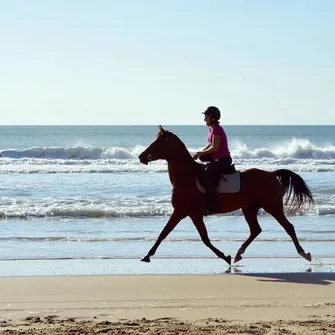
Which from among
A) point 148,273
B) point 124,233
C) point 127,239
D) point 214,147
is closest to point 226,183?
point 214,147

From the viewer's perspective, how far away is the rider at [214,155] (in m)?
9.82

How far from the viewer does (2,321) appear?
658 cm

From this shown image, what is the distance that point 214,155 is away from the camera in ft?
32.8

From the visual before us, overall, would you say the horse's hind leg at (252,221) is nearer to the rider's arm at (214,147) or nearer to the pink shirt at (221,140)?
the pink shirt at (221,140)

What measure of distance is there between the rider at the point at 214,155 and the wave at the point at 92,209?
628 cm

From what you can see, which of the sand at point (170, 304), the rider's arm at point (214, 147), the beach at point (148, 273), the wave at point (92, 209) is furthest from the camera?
the wave at point (92, 209)

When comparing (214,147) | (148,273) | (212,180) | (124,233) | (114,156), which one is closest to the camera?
(148,273)

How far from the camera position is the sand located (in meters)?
6.21

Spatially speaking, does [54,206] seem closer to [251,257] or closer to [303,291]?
[251,257]

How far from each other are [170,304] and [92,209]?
9447 mm

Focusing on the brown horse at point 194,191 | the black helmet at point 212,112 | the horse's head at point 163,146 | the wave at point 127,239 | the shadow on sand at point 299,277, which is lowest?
the wave at point 127,239

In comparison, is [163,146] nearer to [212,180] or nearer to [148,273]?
[212,180]

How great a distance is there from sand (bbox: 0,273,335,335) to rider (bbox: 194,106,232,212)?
4.31 feet

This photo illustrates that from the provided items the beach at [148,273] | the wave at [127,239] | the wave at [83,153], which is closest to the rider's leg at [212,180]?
the beach at [148,273]
